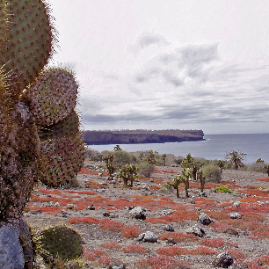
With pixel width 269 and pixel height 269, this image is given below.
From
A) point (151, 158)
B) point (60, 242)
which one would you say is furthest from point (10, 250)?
point (151, 158)

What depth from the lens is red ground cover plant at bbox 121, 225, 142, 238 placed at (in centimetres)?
1282

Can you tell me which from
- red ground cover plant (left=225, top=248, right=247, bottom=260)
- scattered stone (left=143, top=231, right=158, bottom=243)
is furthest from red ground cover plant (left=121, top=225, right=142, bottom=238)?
red ground cover plant (left=225, top=248, right=247, bottom=260)

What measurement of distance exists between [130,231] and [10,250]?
447 inches

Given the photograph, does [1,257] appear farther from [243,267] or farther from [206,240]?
[206,240]

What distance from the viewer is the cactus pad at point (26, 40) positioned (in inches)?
107

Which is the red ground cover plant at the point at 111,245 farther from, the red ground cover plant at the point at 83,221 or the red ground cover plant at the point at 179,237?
the red ground cover plant at the point at 83,221

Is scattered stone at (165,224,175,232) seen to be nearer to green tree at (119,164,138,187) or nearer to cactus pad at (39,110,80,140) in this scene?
cactus pad at (39,110,80,140)

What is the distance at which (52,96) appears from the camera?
296cm

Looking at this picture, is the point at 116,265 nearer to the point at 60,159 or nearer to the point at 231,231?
the point at 60,159

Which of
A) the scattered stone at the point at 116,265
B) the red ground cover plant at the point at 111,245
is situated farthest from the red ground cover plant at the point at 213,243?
the scattered stone at the point at 116,265

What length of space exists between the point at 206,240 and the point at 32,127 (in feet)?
38.3

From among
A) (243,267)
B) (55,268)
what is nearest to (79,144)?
(55,268)

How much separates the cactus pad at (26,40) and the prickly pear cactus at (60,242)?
2221 mm

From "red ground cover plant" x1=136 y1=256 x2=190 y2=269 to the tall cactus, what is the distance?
22.8 ft
